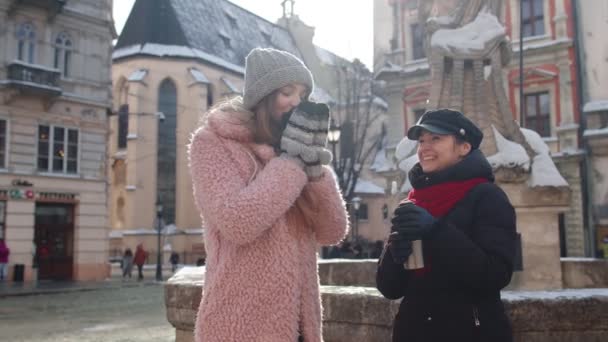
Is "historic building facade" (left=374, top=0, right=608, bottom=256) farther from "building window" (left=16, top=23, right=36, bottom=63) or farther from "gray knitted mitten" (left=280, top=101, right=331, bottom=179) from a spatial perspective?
"gray knitted mitten" (left=280, top=101, right=331, bottom=179)

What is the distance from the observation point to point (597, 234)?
78.6 feet

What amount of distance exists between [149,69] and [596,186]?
2820cm

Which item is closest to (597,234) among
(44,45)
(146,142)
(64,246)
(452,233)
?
(64,246)

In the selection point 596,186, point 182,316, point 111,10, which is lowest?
point 182,316

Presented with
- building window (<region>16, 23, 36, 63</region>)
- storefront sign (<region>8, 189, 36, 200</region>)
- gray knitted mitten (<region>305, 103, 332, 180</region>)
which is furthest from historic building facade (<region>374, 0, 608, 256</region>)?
gray knitted mitten (<region>305, 103, 332, 180</region>)

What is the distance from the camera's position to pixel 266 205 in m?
2.21

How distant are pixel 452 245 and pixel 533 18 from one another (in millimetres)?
27437

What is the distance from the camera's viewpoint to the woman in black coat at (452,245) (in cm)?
248

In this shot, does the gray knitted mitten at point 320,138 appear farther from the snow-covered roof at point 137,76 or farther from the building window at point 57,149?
the snow-covered roof at point 137,76

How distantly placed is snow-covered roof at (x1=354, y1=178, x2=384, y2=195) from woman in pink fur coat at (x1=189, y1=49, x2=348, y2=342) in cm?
4611

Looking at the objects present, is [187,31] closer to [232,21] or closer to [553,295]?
[232,21]

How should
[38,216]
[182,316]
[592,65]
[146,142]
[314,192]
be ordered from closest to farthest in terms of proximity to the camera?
[314,192], [182,316], [38,216], [592,65], [146,142]

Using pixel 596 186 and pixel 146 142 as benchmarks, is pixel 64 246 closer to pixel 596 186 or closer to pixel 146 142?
pixel 146 142

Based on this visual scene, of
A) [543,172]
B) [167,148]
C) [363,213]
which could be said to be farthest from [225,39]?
[543,172]
